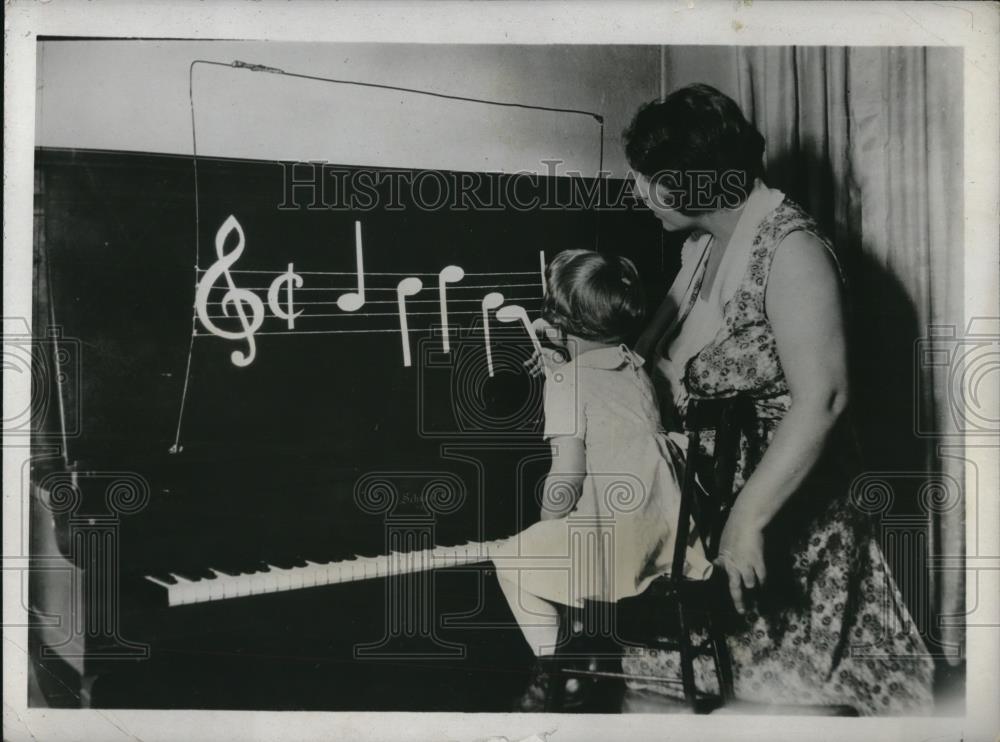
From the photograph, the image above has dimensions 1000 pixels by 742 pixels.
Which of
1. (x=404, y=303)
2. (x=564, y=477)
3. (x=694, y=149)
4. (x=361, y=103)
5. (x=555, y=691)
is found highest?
(x=361, y=103)

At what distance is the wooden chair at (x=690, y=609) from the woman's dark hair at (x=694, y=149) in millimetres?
474

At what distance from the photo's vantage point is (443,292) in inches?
70.1

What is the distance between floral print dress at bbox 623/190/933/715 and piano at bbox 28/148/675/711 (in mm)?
231

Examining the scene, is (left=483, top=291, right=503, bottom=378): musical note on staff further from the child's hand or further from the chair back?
the chair back

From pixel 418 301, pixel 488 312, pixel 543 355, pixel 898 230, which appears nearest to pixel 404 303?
pixel 418 301

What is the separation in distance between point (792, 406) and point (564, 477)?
21.1 inches

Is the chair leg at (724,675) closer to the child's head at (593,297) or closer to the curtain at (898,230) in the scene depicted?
the curtain at (898,230)

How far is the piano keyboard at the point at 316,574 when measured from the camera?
1.74 metres

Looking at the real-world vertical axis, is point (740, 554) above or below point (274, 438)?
below

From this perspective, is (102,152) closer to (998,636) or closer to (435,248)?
(435,248)

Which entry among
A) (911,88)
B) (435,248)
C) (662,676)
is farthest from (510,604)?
(911,88)

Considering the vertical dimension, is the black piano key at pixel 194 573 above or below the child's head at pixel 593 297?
below

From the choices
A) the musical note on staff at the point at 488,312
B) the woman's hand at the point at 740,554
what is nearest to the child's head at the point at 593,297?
the musical note on staff at the point at 488,312

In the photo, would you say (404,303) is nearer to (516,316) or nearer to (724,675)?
(516,316)
